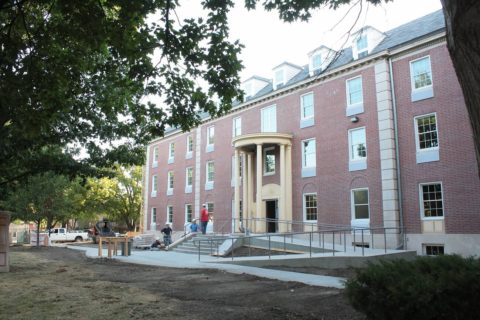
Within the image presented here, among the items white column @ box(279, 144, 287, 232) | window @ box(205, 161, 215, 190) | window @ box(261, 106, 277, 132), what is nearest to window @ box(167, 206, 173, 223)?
window @ box(205, 161, 215, 190)

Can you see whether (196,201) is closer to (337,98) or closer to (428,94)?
(337,98)

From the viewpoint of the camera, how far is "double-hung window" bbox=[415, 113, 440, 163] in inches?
776

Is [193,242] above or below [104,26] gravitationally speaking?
below

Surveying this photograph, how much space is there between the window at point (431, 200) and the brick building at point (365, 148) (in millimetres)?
43

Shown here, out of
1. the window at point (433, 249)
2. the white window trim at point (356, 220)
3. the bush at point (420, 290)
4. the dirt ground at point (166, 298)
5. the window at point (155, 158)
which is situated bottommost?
the dirt ground at point (166, 298)

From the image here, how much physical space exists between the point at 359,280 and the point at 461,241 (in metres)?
14.6

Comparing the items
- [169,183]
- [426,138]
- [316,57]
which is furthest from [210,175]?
[426,138]

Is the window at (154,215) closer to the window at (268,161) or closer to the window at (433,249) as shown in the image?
the window at (268,161)

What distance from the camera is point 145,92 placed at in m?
9.52

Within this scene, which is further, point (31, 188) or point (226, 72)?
point (31, 188)

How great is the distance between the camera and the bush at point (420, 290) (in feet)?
16.4

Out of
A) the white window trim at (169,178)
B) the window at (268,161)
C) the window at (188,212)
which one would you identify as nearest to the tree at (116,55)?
the window at (268,161)

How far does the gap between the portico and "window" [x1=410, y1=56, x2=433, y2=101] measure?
752 centimetres

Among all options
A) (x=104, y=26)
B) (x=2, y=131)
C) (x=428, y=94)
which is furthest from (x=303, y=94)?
(x=104, y=26)
